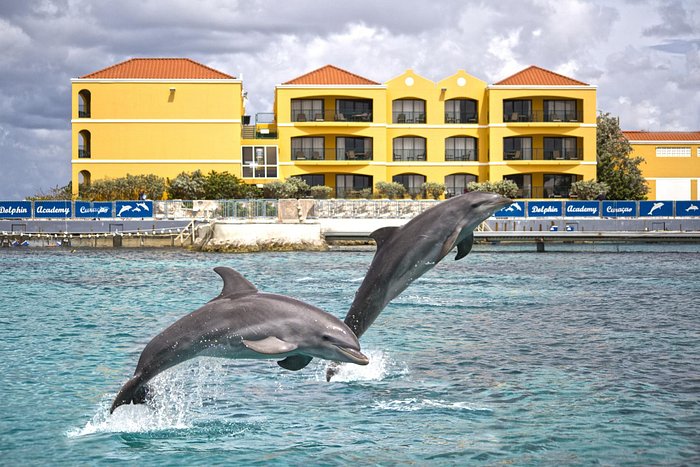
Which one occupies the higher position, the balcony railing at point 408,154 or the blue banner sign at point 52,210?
the balcony railing at point 408,154

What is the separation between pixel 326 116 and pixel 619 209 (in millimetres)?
27166

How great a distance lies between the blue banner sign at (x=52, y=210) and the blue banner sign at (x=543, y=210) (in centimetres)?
2979

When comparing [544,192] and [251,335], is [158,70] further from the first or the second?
[251,335]

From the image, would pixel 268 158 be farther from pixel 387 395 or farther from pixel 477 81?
pixel 387 395

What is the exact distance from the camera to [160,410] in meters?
10.7

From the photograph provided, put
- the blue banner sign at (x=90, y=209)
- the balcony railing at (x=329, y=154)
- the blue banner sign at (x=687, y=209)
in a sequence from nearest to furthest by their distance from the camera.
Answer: the blue banner sign at (x=90, y=209) → the blue banner sign at (x=687, y=209) → the balcony railing at (x=329, y=154)

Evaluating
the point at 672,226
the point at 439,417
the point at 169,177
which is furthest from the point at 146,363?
the point at 169,177

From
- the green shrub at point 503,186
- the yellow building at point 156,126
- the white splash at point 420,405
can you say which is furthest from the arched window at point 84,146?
the white splash at point 420,405


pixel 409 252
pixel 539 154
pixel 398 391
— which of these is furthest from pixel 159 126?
pixel 409 252

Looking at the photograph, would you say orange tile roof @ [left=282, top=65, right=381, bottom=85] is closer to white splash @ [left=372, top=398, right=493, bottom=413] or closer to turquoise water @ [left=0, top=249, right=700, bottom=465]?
turquoise water @ [left=0, top=249, right=700, bottom=465]

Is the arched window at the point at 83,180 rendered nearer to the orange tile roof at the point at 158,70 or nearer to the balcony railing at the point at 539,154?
the orange tile roof at the point at 158,70

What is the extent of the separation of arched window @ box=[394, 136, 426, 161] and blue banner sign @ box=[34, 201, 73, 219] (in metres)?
30.1

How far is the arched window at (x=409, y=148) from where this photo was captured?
75.3 m

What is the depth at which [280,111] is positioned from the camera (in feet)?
240
